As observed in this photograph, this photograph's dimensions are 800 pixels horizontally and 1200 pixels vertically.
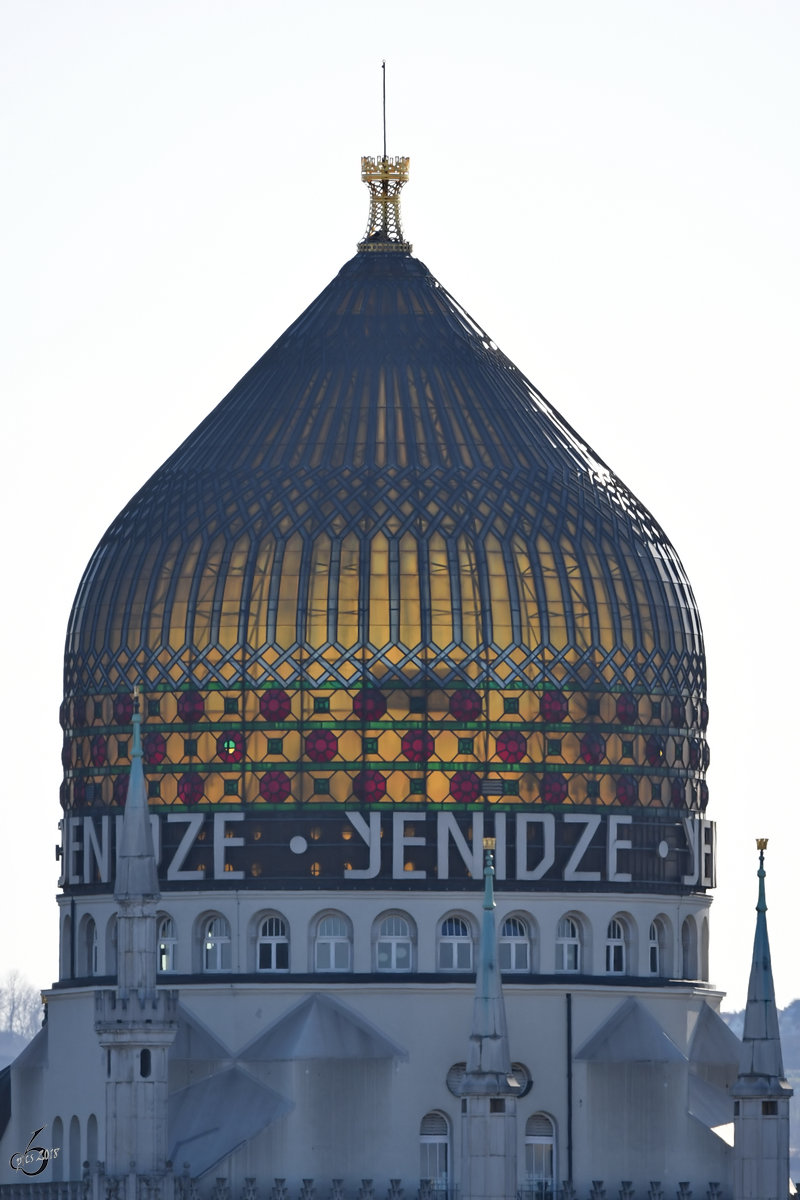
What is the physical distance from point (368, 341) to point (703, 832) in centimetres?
1315

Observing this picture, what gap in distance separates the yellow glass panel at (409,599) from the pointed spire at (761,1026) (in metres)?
9.36

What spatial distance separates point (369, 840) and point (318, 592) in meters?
5.41

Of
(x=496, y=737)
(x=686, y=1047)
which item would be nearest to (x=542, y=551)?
(x=496, y=737)

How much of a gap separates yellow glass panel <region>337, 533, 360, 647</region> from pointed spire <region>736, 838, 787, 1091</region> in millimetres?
10446

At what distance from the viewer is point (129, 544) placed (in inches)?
3858

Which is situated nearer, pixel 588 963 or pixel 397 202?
pixel 588 963

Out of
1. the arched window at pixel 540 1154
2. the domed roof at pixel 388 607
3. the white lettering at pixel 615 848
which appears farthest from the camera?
the white lettering at pixel 615 848

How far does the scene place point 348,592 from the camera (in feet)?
312

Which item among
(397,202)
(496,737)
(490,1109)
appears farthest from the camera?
(397,202)

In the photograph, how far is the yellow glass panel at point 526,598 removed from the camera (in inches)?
3760

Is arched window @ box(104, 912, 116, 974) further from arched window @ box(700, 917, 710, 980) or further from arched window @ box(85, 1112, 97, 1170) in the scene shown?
arched window @ box(700, 917, 710, 980)

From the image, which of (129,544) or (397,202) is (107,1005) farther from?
(397,202)
